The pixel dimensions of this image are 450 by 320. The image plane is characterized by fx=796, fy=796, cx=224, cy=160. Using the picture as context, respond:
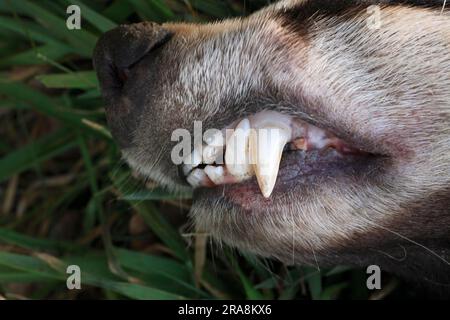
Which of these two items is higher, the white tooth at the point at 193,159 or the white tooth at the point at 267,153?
the white tooth at the point at 193,159

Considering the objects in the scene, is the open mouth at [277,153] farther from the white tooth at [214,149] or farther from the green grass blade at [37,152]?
the green grass blade at [37,152]

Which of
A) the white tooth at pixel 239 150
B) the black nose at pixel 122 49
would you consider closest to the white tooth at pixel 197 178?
the white tooth at pixel 239 150

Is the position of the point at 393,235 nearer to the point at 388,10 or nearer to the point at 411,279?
the point at 411,279

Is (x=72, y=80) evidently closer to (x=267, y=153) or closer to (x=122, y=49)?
(x=122, y=49)

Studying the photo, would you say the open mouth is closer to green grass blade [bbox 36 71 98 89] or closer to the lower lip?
the lower lip

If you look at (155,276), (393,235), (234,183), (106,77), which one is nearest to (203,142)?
(234,183)

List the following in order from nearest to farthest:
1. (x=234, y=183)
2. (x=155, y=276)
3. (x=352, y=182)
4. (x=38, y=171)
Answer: (x=352, y=182) < (x=234, y=183) < (x=155, y=276) < (x=38, y=171)
